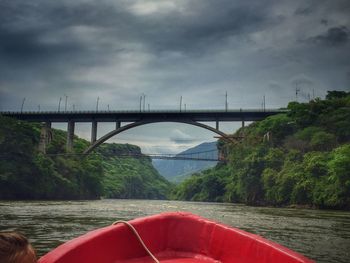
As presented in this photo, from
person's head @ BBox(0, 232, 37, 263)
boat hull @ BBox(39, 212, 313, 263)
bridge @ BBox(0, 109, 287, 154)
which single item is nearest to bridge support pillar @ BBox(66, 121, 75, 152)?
bridge @ BBox(0, 109, 287, 154)

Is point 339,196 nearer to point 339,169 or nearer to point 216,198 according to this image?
point 339,169

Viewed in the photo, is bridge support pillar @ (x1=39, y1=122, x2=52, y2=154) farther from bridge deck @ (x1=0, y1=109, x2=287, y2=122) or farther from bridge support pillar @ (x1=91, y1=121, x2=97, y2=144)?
bridge support pillar @ (x1=91, y1=121, x2=97, y2=144)

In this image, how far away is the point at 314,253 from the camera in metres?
8.69

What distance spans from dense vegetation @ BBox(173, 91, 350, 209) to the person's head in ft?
104

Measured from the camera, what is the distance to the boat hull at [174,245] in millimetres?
3361

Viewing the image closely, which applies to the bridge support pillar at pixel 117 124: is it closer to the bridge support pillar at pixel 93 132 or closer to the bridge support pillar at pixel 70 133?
the bridge support pillar at pixel 93 132

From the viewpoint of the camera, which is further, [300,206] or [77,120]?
[77,120]

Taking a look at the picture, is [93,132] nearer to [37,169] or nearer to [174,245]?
[37,169]

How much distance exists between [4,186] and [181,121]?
23.4m

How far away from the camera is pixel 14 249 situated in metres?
1.83

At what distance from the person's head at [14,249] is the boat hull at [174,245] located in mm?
1163

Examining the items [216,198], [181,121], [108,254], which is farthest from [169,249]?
[216,198]

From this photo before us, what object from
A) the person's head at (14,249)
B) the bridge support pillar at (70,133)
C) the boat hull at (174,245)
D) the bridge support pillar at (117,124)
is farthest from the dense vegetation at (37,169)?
the person's head at (14,249)

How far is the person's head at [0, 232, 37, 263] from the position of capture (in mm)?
1799
